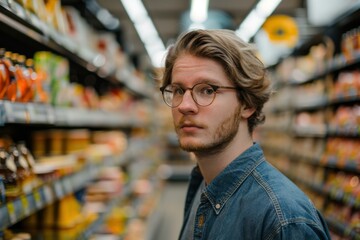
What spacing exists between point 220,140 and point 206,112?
11 cm

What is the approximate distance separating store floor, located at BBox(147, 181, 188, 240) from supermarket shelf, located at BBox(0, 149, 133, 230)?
141 inches

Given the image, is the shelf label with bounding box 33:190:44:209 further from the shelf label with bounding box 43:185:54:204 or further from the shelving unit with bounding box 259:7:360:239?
the shelving unit with bounding box 259:7:360:239

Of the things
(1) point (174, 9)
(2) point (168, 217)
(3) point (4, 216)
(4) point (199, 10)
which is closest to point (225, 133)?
(3) point (4, 216)

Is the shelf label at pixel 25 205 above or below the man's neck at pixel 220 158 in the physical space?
below

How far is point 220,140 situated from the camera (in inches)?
62.9

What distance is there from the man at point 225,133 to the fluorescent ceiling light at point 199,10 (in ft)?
21.8

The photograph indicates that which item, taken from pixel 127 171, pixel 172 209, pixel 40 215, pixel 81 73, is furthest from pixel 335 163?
pixel 172 209

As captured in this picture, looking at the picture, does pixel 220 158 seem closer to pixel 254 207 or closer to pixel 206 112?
pixel 206 112

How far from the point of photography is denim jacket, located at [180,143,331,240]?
134 cm

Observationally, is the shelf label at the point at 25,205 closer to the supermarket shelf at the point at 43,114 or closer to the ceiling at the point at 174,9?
the supermarket shelf at the point at 43,114

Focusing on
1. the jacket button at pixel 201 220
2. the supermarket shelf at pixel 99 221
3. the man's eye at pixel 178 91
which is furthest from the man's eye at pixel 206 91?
the supermarket shelf at pixel 99 221

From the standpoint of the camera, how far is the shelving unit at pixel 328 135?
4.81 m

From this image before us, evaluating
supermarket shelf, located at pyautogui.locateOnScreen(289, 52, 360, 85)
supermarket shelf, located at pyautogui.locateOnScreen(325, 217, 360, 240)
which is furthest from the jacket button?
supermarket shelf, located at pyautogui.locateOnScreen(289, 52, 360, 85)

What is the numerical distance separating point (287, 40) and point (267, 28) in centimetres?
41
